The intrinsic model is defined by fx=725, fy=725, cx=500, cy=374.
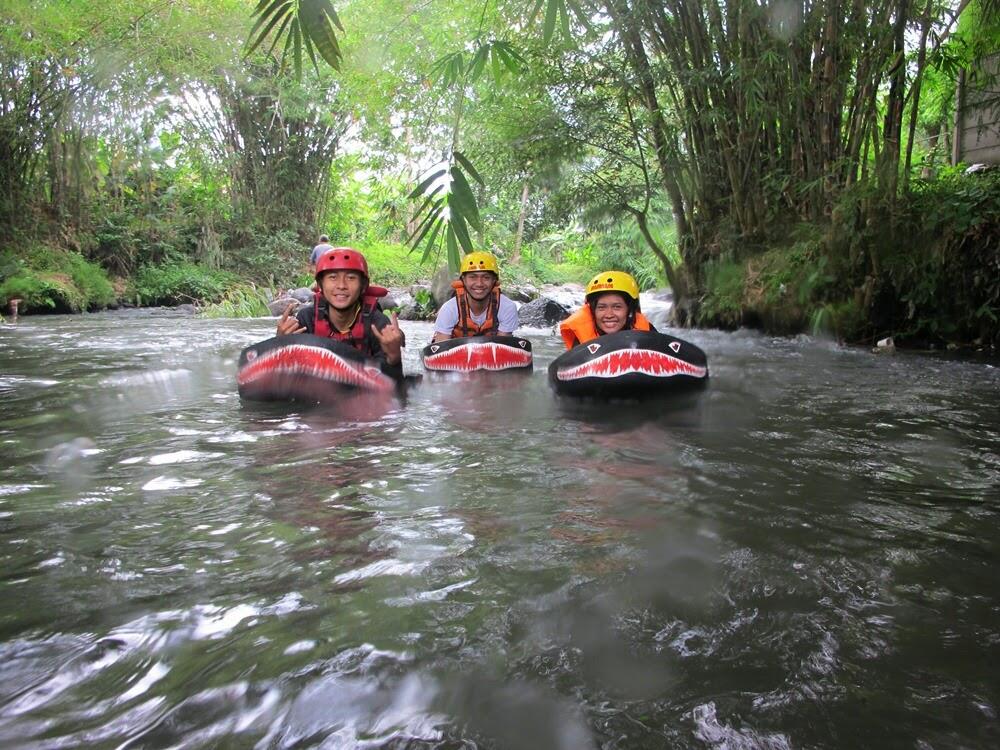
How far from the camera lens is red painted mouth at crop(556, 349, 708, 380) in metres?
4.79

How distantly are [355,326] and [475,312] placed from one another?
183 cm

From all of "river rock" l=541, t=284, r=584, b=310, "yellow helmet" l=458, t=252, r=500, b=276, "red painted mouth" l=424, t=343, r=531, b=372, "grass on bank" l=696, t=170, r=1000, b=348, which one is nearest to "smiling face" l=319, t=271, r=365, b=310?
"red painted mouth" l=424, t=343, r=531, b=372

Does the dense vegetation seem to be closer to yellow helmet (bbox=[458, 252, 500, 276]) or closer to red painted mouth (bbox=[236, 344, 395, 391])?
yellow helmet (bbox=[458, 252, 500, 276])

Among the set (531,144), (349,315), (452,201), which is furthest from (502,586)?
(531,144)

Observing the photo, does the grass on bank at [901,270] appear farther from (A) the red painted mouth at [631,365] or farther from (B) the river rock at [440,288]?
(B) the river rock at [440,288]

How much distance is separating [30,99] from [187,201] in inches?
189

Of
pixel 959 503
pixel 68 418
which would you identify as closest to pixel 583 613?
pixel 959 503

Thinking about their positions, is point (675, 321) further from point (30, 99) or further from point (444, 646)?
point (30, 99)

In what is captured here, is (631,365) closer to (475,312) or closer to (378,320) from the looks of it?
(378,320)

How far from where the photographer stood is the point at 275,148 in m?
18.0

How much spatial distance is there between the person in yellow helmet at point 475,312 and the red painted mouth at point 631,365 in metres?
2.28

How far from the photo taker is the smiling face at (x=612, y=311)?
593 centimetres

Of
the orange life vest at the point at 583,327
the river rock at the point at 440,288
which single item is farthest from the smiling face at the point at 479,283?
the river rock at the point at 440,288

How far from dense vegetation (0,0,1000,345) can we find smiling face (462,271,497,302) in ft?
2.28
